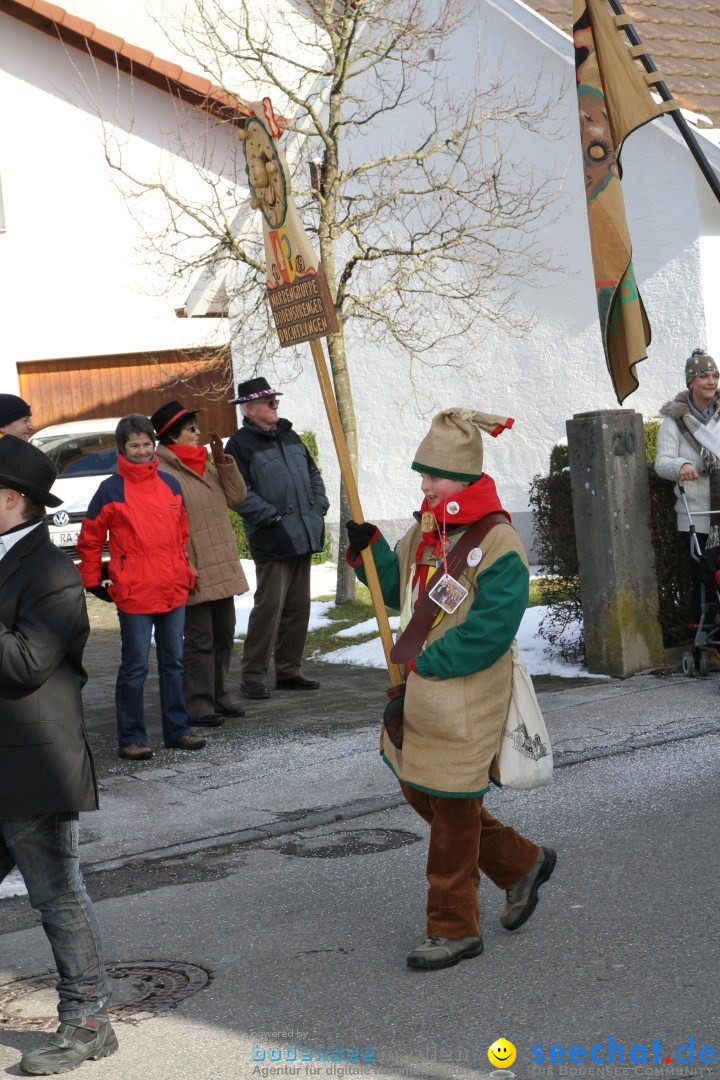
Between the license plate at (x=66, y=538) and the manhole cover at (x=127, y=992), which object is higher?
the license plate at (x=66, y=538)

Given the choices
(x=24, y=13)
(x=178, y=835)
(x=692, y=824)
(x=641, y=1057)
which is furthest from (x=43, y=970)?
(x=24, y=13)

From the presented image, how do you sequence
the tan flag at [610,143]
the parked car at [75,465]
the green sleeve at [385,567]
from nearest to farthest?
the green sleeve at [385,567]
the tan flag at [610,143]
the parked car at [75,465]

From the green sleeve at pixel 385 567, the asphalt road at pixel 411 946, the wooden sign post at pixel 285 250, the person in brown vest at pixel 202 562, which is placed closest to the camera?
the asphalt road at pixel 411 946

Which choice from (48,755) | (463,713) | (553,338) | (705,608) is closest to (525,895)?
(463,713)

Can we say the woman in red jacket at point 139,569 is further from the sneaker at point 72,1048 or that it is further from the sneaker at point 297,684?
the sneaker at point 72,1048

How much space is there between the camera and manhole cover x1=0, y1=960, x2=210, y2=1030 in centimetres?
434

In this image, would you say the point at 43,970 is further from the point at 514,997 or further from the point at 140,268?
the point at 140,268

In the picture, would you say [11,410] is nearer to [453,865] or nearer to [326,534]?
[453,865]

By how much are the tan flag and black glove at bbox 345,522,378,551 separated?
10.8 ft

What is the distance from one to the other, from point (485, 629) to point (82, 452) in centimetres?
1339

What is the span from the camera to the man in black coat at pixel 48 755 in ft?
12.9

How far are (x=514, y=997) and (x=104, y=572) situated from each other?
4.29m

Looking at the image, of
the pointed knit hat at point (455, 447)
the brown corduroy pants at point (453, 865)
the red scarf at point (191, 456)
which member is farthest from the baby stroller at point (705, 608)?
the brown corduroy pants at point (453, 865)

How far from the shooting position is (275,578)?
9234mm
